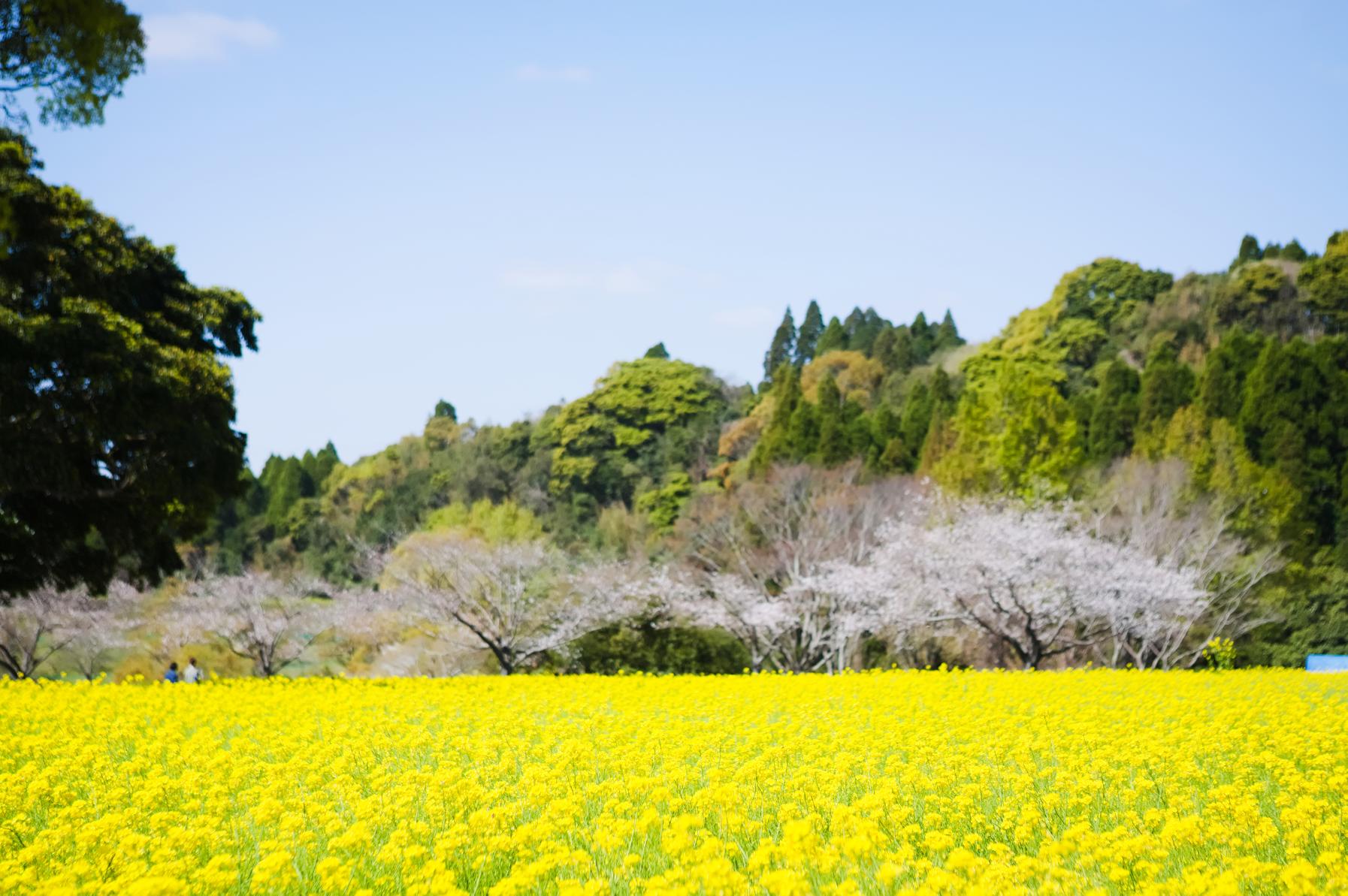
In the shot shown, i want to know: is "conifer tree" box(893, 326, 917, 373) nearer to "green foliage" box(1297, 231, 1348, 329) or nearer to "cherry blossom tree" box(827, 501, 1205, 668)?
"green foliage" box(1297, 231, 1348, 329)

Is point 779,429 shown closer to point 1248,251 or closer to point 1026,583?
point 1026,583

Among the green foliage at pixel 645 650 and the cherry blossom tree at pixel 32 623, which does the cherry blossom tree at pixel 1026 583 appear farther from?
the cherry blossom tree at pixel 32 623

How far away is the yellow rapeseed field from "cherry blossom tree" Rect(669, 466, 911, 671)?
43.7ft

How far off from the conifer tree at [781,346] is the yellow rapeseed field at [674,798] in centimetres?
4943

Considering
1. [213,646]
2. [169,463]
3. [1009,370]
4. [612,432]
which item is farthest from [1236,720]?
[612,432]

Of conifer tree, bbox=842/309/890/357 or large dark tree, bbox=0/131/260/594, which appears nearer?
large dark tree, bbox=0/131/260/594

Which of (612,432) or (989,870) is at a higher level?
(612,432)

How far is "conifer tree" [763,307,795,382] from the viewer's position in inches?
2311

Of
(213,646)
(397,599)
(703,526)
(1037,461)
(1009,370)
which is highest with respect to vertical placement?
(1009,370)

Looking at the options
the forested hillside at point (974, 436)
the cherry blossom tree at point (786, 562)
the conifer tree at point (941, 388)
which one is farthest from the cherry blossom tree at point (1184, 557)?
the conifer tree at point (941, 388)

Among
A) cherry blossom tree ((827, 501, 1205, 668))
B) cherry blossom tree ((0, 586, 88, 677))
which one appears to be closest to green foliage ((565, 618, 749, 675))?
cherry blossom tree ((827, 501, 1205, 668))

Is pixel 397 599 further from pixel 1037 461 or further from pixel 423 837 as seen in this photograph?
pixel 423 837

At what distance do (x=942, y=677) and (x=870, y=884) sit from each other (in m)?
10.2

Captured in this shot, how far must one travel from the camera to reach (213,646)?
27359mm
